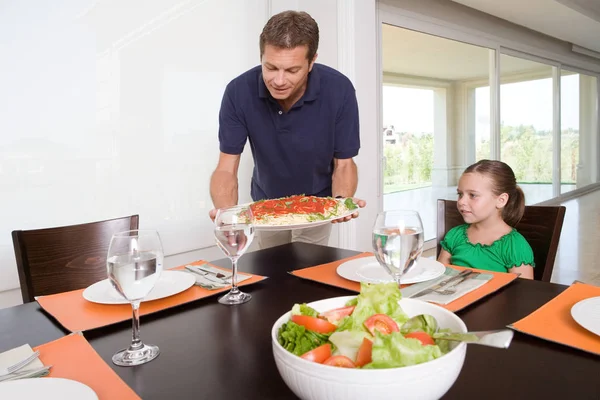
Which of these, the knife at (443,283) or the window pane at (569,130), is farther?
the window pane at (569,130)

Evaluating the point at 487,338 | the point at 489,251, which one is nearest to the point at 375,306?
the point at 487,338

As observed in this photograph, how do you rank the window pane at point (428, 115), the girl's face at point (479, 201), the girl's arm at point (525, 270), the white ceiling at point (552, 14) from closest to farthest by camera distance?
the girl's arm at point (525, 270)
the girl's face at point (479, 201)
the window pane at point (428, 115)
the white ceiling at point (552, 14)

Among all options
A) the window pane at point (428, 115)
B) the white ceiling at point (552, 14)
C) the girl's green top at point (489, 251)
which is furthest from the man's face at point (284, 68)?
the white ceiling at point (552, 14)

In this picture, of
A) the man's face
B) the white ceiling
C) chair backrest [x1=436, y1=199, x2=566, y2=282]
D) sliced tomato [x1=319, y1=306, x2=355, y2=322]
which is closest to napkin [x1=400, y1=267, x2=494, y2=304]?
sliced tomato [x1=319, y1=306, x2=355, y2=322]

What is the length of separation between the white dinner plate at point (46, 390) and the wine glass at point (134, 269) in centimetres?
13

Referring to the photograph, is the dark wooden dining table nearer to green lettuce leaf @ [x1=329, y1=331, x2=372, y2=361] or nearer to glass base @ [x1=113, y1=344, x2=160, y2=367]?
glass base @ [x1=113, y1=344, x2=160, y2=367]

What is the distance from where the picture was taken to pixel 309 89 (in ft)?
6.93

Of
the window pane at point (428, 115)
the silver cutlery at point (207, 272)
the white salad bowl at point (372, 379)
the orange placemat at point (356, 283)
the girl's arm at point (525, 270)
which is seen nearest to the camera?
the white salad bowl at point (372, 379)

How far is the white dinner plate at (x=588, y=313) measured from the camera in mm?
755

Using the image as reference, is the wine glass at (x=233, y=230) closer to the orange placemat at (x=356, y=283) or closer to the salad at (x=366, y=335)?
the orange placemat at (x=356, y=283)

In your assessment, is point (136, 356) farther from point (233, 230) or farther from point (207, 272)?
point (207, 272)

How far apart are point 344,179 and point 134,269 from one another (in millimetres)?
1574

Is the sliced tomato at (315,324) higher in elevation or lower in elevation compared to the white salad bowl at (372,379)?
higher

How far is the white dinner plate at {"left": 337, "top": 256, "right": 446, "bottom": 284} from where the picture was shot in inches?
42.4
